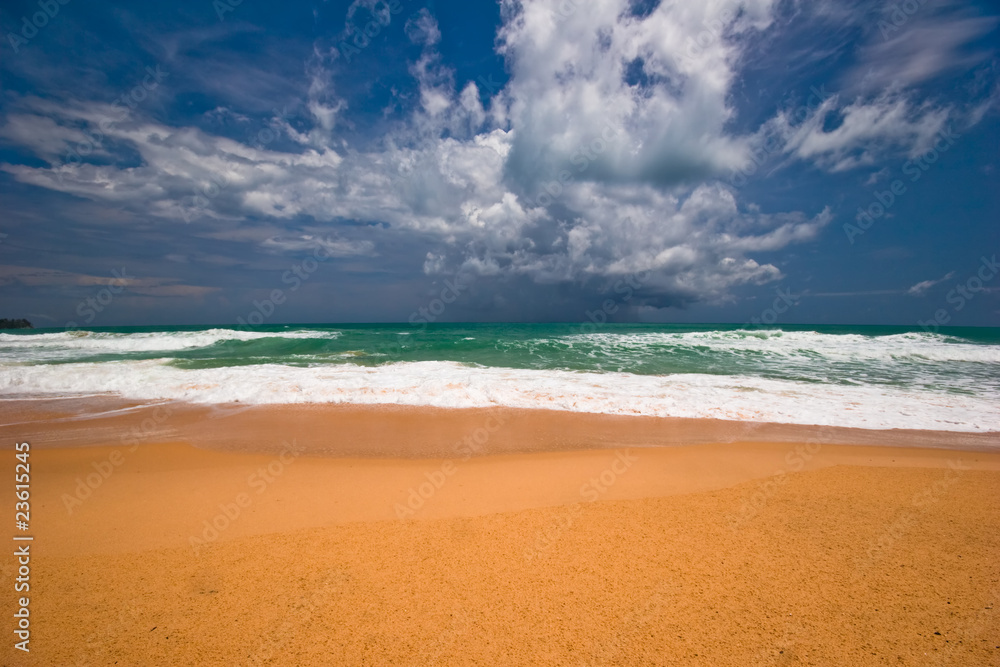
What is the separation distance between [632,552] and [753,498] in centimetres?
179

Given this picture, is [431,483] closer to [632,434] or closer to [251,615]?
[251,615]

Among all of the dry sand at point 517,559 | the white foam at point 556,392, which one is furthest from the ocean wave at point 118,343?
the dry sand at point 517,559

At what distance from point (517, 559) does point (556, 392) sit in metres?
6.88

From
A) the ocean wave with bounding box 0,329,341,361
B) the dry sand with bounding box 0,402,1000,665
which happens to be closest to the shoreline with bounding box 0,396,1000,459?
the dry sand with bounding box 0,402,1000,665

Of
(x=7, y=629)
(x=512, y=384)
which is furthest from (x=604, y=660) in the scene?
(x=512, y=384)

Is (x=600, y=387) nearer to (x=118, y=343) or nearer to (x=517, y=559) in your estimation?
(x=517, y=559)

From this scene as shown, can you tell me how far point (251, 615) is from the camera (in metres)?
2.29

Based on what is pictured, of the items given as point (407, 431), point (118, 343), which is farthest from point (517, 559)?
point (118, 343)

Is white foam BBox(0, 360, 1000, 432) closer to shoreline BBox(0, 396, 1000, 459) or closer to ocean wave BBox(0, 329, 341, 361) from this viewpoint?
shoreline BBox(0, 396, 1000, 459)

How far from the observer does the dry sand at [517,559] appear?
209cm

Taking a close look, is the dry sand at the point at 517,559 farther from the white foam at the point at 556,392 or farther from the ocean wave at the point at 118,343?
the ocean wave at the point at 118,343

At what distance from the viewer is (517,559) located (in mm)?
2807

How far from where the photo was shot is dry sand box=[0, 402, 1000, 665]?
6.85ft

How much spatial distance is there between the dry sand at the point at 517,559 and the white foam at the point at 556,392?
2577mm
